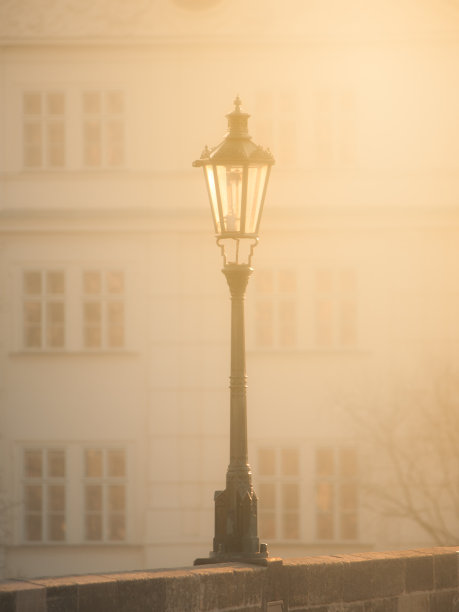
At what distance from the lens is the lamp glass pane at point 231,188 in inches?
340

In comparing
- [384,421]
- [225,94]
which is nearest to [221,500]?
[384,421]

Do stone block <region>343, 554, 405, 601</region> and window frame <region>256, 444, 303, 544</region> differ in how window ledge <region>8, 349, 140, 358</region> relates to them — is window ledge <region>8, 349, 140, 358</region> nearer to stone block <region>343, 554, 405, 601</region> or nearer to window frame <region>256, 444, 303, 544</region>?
window frame <region>256, 444, 303, 544</region>

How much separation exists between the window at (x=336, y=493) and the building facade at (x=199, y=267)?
0.13ft

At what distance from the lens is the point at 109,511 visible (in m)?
24.1

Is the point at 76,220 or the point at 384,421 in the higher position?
the point at 76,220

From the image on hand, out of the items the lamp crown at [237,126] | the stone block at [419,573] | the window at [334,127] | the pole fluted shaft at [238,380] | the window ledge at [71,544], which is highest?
the window at [334,127]

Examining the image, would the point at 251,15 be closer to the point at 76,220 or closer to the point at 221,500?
the point at 76,220

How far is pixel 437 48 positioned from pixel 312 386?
262 inches

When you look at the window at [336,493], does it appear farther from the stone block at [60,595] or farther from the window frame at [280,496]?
the stone block at [60,595]

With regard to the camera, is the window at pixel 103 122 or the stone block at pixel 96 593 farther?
the window at pixel 103 122

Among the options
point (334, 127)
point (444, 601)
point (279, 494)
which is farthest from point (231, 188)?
point (334, 127)

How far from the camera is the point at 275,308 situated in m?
24.2

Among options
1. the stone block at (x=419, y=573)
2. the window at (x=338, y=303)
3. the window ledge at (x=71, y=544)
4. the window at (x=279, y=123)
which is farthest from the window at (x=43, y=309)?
the stone block at (x=419, y=573)

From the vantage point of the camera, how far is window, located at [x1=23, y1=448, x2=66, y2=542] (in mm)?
24156
